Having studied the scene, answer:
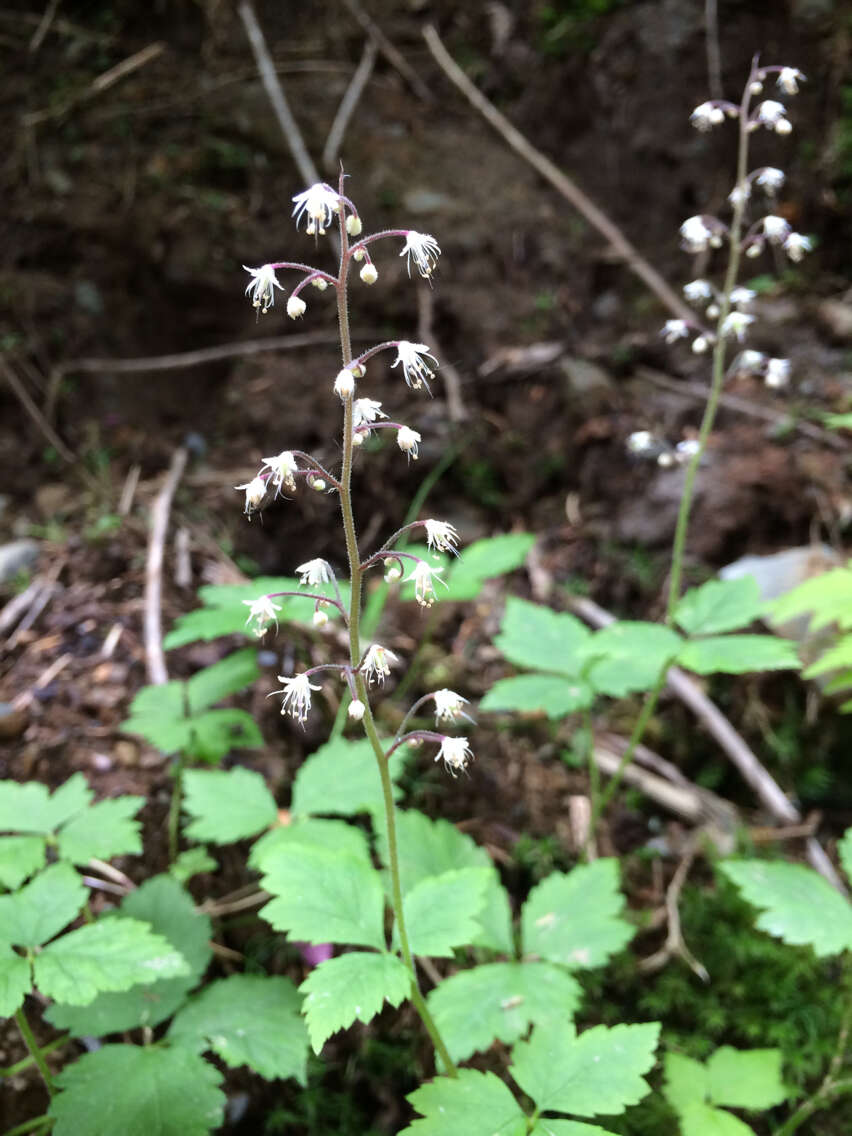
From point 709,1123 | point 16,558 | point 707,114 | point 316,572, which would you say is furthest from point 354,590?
point 16,558

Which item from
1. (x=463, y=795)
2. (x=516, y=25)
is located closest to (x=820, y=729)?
(x=463, y=795)

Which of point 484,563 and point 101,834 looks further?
point 484,563

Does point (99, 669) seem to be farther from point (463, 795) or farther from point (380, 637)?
point (463, 795)

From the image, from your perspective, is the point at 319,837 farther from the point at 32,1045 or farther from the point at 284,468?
the point at 284,468

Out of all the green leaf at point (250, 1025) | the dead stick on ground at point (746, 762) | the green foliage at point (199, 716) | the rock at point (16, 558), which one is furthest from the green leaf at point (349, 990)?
Result: the rock at point (16, 558)

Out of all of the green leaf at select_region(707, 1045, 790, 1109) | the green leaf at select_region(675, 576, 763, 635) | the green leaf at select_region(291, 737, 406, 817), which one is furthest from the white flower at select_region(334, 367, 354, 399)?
the green leaf at select_region(707, 1045, 790, 1109)

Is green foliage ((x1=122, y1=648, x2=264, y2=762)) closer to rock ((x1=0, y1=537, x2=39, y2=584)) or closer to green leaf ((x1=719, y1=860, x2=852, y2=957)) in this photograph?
rock ((x1=0, y1=537, x2=39, y2=584))
